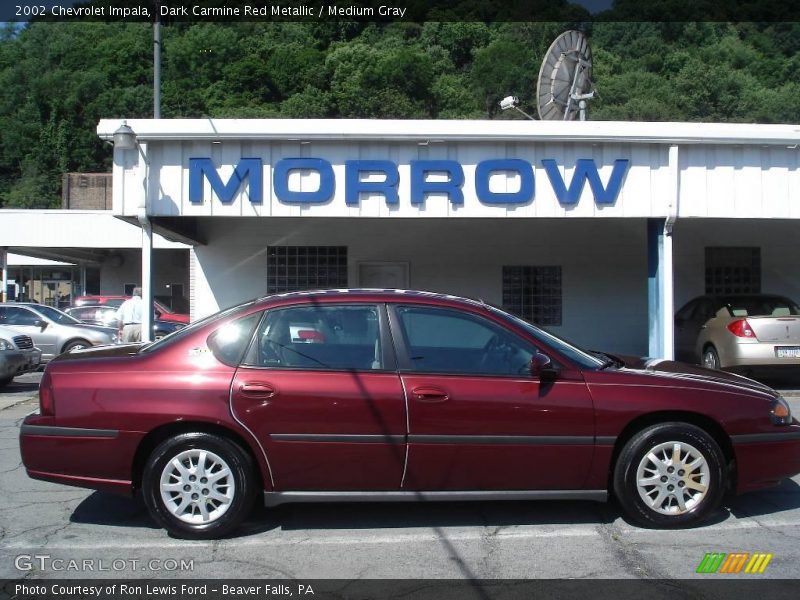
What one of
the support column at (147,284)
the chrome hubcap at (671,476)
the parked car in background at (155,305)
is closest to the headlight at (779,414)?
the chrome hubcap at (671,476)

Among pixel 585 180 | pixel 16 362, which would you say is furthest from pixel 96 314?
pixel 585 180

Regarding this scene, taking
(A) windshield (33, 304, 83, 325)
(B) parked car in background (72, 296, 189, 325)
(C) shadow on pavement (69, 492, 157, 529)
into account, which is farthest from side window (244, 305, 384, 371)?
(B) parked car in background (72, 296, 189, 325)

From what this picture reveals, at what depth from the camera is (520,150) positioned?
35.5 ft

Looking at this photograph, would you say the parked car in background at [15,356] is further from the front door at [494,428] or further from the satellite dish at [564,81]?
the satellite dish at [564,81]

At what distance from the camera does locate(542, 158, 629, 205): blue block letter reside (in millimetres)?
10758

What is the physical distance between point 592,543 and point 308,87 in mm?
60253

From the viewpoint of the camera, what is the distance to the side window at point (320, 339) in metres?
5.11

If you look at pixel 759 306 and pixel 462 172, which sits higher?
pixel 462 172

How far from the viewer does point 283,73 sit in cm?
6300

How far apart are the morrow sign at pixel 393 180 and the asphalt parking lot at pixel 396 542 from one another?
18.0 feet

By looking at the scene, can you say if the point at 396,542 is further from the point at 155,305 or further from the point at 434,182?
the point at 155,305

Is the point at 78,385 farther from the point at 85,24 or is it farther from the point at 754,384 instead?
the point at 85,24

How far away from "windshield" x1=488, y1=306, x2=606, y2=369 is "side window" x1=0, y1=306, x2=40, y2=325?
14.1 meters

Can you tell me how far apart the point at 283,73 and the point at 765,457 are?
62.2 m
